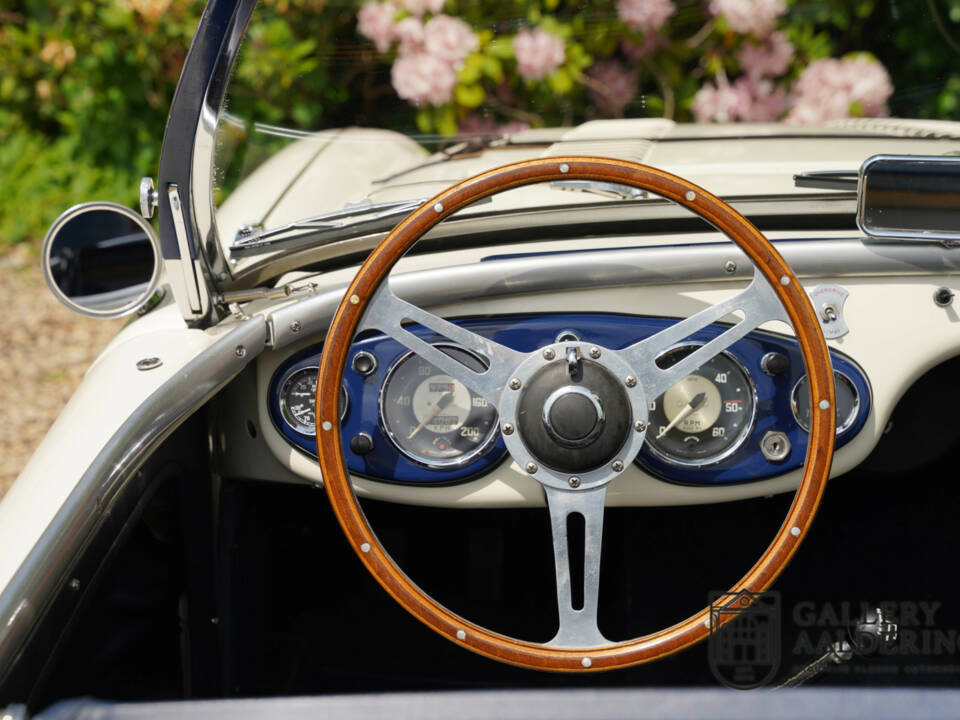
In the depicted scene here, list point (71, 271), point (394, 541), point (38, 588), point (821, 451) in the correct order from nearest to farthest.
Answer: point (38, 588), point (821, 451), point (71, 271), point (394, 541)

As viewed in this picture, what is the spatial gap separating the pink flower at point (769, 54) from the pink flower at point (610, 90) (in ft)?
1.03

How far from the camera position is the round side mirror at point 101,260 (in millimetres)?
1700

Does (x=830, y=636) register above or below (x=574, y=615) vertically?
below

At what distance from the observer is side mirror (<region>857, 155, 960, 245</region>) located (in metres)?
1.47

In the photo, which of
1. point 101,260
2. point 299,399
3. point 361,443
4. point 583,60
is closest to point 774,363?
point 361,443

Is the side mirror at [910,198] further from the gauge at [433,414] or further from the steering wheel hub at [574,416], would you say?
the gauge at [433,414]

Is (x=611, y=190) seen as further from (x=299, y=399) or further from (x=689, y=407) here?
(x=299, y=399)

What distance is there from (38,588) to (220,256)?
0.63 meters

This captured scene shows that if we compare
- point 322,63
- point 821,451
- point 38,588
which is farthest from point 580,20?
point 38,588

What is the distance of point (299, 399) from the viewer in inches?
66.1

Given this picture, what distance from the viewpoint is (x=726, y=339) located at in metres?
1.40

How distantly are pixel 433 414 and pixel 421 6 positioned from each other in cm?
103

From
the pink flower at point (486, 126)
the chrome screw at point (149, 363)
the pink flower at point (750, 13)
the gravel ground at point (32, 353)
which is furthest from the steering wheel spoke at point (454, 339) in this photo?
the gravel ground at point (32, 353)

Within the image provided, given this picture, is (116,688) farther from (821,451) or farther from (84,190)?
(84,190)
